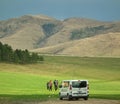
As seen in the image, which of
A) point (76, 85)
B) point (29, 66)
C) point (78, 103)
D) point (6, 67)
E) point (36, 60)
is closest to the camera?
point (78, 103)

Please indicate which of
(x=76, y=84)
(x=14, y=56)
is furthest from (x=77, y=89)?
(x=14, y=56)

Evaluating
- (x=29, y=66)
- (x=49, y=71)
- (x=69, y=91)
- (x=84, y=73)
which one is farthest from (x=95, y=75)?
(x=69, y=91)

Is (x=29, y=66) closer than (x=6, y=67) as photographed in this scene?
No

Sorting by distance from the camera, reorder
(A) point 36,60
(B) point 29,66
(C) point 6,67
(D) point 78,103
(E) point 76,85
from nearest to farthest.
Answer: (D) point 78,103
(E) point 76,85
(C) point 6,67
(B) point 29,66
(A) point 36,60

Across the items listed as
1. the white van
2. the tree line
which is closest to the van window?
the white van

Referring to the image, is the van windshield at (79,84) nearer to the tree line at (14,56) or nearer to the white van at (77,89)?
the white van at (77,89)

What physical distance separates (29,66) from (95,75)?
27778mm

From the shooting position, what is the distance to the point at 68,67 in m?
180

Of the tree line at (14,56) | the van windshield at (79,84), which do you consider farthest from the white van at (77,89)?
the tree line at (14,56)

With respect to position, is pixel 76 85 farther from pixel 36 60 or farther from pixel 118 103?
pixel 36 60

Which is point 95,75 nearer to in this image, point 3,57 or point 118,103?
point 3,57

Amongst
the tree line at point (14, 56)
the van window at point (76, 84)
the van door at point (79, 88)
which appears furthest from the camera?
the tree line at point (14, 56)

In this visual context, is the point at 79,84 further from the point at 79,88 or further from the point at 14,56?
the point at 14,56

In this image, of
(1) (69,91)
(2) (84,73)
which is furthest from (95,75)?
(1) (69,91)
